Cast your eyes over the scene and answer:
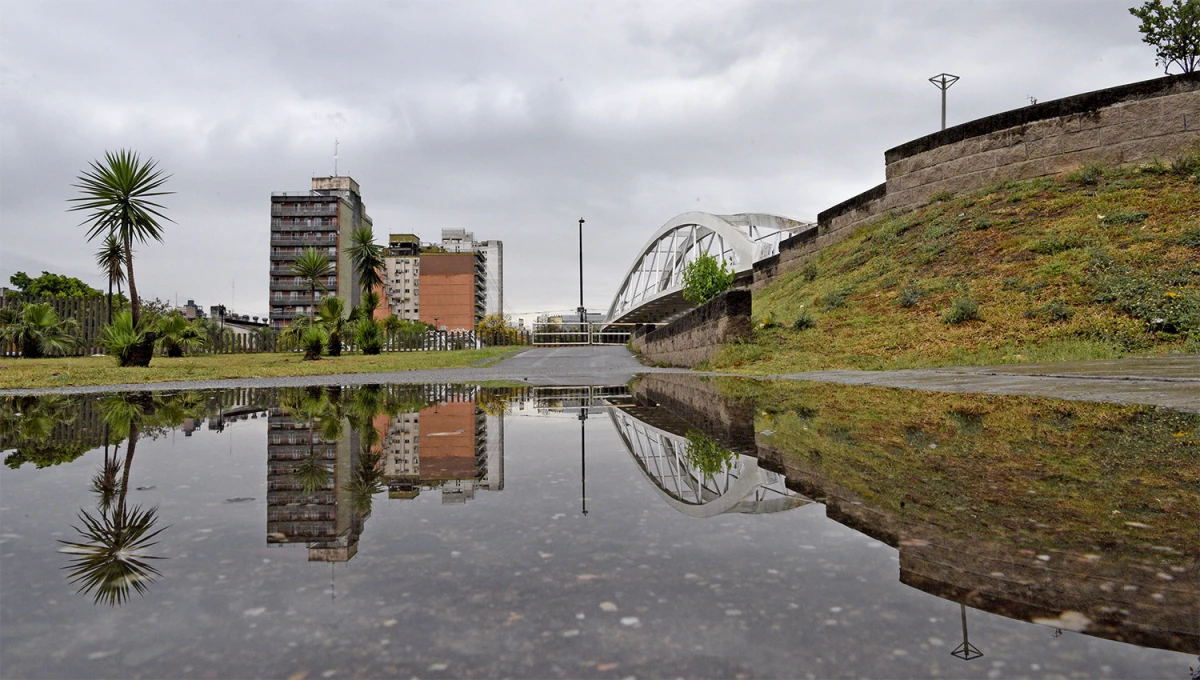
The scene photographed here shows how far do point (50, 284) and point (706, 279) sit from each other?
238 feet

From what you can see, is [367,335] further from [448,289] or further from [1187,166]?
[448,289]

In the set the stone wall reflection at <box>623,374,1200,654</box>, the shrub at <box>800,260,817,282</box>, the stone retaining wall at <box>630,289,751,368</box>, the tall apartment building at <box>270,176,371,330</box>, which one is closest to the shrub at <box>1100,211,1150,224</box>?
the shrub at <box>800,260,817,282</box>

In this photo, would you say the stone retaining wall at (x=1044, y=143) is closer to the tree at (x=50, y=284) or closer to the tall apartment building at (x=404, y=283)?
the tree at (x=50, y=284)

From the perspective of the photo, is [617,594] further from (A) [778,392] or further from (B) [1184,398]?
(A) [778,392]

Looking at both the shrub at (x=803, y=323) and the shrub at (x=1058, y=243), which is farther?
the shrub at (x=803, y=323)

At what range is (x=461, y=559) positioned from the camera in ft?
5.90

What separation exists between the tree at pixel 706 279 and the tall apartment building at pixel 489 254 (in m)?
123

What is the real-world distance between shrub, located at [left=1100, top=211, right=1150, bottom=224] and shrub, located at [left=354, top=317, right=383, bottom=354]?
931 inches

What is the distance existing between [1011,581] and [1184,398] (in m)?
5.07

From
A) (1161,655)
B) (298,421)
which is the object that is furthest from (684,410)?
(1161,655)

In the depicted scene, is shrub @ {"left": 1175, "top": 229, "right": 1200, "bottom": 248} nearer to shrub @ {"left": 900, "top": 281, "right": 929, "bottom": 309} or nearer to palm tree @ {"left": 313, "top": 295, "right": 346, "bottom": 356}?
shrub @ {"left": 900, "top": 281, "right": 929, "bottom": 309}

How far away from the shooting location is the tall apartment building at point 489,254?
→ 164 metres

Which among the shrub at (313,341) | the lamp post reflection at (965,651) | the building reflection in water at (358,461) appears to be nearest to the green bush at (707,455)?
the building reflection in water at (358,461)

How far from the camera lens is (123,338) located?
15.1 meters
